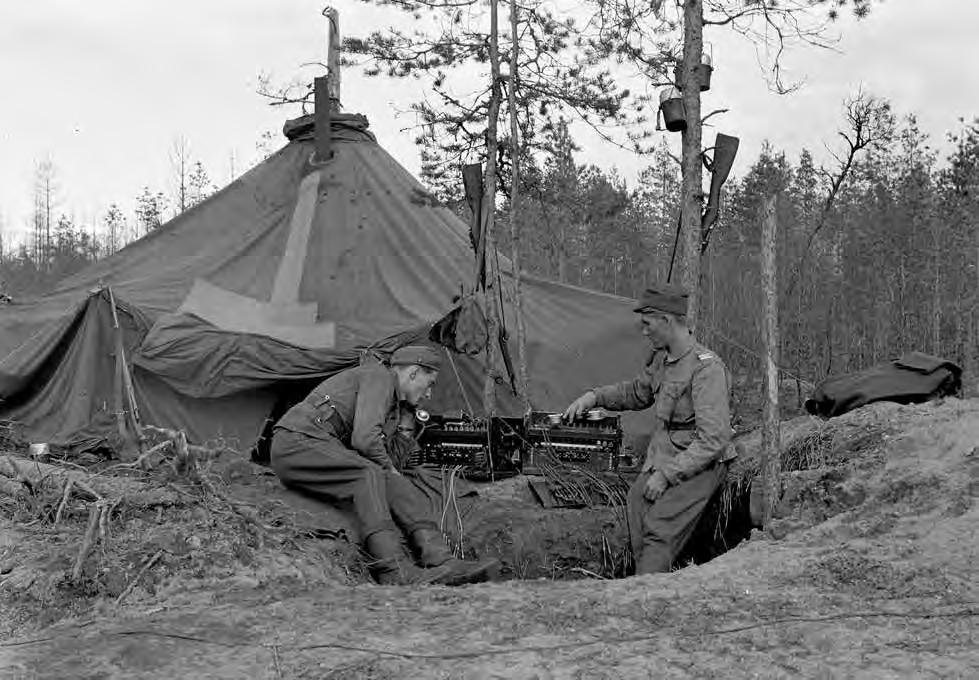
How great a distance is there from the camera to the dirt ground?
2.97m

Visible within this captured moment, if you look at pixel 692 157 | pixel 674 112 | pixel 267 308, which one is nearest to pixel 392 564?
pixel 267 308

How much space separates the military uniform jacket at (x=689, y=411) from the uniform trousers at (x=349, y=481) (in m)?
1.44

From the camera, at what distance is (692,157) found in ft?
25.6

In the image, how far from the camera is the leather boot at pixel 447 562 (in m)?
4.66

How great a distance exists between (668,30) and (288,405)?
4950 mm

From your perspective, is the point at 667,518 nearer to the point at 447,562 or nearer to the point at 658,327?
the point at 658,327

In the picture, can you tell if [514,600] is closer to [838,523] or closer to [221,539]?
[221,539]

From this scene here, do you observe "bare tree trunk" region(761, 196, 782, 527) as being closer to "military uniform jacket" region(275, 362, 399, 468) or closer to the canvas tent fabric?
"military uniform jacket" region(275, 362, 399, 468)

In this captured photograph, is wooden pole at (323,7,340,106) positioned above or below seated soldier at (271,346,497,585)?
above

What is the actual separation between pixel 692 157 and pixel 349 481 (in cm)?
433

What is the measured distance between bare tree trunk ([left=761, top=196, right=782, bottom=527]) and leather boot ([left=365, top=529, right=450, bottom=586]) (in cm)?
191

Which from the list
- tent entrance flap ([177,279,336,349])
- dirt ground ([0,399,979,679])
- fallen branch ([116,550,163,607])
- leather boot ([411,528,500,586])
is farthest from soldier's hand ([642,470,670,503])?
tent entrance flap ([177,279,336,349])

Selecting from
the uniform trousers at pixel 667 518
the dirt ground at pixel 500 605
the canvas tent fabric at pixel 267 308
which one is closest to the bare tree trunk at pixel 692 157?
the canvas tent fabric at pixel 267 308

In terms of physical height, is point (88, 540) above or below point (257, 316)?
below
